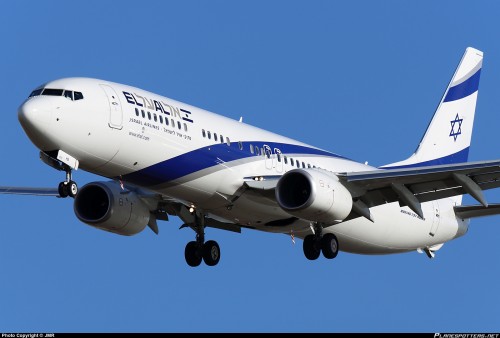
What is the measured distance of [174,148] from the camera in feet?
127

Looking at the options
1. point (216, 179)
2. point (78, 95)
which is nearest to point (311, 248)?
point (216, 179)

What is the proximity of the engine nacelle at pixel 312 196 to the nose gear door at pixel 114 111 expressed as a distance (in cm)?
618

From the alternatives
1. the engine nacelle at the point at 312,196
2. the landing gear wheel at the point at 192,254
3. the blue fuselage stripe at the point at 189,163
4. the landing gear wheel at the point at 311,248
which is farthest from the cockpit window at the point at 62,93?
→ the landing gear wheel at the point at 311,248

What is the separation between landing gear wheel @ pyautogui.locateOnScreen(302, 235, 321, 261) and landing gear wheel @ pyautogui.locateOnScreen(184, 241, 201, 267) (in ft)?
13.5

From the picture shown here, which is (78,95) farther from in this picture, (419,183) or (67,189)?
(419,183)

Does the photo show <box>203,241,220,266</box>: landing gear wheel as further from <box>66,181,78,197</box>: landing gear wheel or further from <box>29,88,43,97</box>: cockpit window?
<box>29,88,43,97</box>: cockpit window

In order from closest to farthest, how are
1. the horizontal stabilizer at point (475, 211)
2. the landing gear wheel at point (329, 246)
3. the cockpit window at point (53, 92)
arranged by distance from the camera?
the cockpit window at point (53, 92) < the landing gear wheel at point (329, 246) < the horizontal stabilizer at point (475, 211)

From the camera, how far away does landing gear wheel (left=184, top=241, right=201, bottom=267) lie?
44656 mm

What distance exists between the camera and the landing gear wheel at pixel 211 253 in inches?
1751

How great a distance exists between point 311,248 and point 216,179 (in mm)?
5195

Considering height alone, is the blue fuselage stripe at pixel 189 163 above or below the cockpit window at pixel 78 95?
below

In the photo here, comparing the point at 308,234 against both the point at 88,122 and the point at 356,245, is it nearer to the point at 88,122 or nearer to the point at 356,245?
the point at 356,245

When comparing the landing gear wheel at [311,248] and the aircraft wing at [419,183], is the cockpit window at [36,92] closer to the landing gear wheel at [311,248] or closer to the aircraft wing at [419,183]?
the aircraft wing at [419,183]

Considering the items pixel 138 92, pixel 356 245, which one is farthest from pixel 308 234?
pixel 138 92
